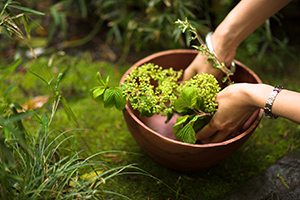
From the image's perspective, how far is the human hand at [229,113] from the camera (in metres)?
0.94

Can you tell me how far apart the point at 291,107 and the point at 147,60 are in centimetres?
70

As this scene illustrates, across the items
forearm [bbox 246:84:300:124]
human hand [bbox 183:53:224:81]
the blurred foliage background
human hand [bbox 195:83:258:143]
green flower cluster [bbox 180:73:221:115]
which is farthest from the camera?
the blurred foliage background

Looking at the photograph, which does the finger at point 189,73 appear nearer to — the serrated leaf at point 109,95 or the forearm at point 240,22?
the forearm at point 240,22

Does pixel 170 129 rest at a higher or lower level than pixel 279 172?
higher

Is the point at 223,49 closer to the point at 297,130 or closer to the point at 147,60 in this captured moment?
the point at 147,60

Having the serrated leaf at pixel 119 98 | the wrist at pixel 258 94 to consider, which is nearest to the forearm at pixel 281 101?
the wrist at pixel 258 94

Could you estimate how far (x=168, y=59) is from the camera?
1.39 m

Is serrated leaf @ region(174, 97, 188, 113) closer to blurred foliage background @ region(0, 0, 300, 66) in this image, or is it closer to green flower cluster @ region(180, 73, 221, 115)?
green flower cluster @ region(180, 73, 221, 115)

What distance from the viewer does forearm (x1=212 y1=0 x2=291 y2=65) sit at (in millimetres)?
1040

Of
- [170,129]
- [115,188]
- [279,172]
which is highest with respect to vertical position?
[170,129]

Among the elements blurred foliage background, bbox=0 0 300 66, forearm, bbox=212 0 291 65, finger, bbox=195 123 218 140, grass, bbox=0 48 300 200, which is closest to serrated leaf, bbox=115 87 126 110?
grass, bbox=0 48 300 200

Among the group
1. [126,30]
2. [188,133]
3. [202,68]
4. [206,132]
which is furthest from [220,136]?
[126,30]

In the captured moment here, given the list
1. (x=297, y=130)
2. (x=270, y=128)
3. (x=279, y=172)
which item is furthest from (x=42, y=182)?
(x=297, y=130)

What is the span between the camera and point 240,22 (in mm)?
1087
